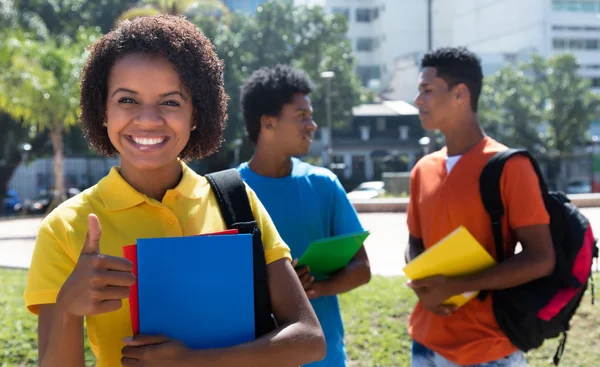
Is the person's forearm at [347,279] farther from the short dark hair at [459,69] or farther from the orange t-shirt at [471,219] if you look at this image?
the short dark hair at [459,69]

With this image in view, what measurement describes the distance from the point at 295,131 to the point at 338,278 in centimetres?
77

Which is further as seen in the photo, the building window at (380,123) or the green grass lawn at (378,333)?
the building window at (380,123)

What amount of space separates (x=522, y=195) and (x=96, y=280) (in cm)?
192

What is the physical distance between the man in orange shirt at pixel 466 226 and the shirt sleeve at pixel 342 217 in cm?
33

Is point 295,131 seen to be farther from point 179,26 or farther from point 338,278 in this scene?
point 179,26

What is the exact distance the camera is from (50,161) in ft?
124

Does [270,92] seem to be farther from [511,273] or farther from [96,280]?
[96,280]

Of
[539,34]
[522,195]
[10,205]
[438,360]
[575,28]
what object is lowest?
[10,205]

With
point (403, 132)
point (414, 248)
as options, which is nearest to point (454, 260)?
point (414, 248)

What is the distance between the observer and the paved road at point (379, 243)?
30.6 ft

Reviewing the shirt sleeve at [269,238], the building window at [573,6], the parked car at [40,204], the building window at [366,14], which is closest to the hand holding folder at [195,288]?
the shirt sleeve at [269,238]

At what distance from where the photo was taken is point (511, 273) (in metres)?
2.75

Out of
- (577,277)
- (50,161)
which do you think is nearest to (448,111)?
(577,277)

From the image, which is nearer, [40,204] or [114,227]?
[114,227]
